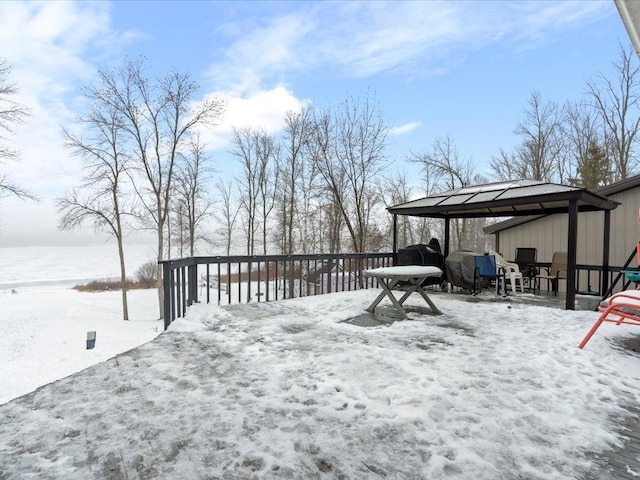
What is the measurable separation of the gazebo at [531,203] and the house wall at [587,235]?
127 centimetres

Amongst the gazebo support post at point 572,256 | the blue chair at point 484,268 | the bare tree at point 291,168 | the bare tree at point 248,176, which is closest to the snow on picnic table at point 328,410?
the gazebo support post at point 572,256

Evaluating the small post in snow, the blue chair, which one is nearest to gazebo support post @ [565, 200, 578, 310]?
the blue chair

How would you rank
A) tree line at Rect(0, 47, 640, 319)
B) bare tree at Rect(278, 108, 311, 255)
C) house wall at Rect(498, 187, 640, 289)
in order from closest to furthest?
house wall at Rect(498, 187, 640, 289), tree line at Rect(0, 47, 640, 319), bare tree at Rect(278, 108, 311, 255)

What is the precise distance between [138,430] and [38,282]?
39662mm

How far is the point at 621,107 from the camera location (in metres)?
14.2

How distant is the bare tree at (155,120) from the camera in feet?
50.5

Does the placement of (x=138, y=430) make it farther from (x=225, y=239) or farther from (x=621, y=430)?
(x=225, y=239)

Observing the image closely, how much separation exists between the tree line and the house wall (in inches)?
216

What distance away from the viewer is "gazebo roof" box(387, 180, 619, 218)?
4.98 meters

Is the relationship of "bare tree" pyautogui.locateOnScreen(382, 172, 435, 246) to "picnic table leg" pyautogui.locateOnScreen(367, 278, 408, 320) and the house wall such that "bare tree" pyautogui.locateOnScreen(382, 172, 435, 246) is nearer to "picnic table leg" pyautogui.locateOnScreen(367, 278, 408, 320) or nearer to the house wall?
the house wall

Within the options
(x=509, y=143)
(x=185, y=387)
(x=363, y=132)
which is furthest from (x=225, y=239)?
(x=185, y=387)

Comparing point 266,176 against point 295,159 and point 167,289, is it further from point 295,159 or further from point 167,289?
point 167,289

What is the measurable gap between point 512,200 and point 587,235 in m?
4.06

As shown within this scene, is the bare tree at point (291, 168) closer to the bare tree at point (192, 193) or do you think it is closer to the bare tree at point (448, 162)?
the bare tree at point (192, 193)
